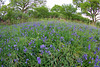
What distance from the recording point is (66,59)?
2.22 metres

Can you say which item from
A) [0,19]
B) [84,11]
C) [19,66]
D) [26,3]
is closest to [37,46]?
[19,66]

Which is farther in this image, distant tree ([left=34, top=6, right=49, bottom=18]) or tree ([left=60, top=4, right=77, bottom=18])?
tree ([left=60, top=4, right=77, bottom=18])

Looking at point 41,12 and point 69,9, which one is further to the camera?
point 69,9

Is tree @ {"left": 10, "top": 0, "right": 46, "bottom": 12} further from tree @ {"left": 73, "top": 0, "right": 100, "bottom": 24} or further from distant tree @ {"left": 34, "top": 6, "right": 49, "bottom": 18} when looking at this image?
tree @ {"left": 73, "top": 0, "right": 100, "bottom": 24}

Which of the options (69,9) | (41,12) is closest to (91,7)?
(69,9)

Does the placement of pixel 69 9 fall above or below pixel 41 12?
above

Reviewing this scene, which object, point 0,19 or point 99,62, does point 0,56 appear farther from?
point 0,19

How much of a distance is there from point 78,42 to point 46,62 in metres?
1.42

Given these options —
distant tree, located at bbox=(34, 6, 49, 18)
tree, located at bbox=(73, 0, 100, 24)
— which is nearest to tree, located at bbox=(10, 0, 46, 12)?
distant tree, located at bbox=(34, 6, 49, 18)

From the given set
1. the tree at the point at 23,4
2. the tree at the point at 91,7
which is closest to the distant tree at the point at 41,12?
the tree at the point at 23,4

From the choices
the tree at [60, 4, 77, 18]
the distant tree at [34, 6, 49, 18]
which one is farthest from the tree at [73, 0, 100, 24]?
the distant tree at [34, 6, 49, 18]

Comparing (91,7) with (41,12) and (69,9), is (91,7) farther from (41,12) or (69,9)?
(41,12)

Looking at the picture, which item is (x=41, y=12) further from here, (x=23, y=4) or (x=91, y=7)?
(x=91, y=7)

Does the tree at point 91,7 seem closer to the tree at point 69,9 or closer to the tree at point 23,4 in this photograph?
the tree at point 69,9
